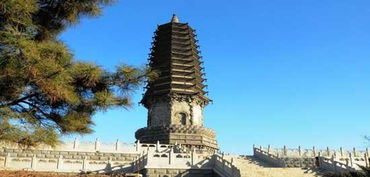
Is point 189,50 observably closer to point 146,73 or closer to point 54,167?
point 54,167

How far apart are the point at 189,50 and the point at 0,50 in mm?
33474

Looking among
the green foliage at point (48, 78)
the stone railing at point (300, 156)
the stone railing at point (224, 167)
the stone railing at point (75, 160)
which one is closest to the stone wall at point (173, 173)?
the stone railing at point (224, 167)

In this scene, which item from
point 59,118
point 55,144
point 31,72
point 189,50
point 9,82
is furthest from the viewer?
point 189,50

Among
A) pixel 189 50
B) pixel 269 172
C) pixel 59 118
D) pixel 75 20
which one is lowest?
pixel 269 172

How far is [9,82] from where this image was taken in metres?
7.55

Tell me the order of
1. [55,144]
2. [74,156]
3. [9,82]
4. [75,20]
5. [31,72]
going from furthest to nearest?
[74,156]
[75,20]
[55,144]
[9,82]
[31,72]

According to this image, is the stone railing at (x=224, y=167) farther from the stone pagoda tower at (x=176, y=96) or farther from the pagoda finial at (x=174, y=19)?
the pagoda finial at (x=174, y=19)

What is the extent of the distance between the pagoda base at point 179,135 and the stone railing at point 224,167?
481 inches

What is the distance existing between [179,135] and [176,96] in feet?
13.6

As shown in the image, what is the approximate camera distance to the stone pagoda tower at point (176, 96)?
3431 centimetres

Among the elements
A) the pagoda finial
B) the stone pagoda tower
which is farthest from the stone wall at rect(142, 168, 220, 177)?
the pagoda finial

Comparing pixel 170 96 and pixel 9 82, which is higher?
pixel 170 96

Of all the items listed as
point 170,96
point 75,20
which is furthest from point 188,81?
point 75,20

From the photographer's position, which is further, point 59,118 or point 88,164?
point 88,164
